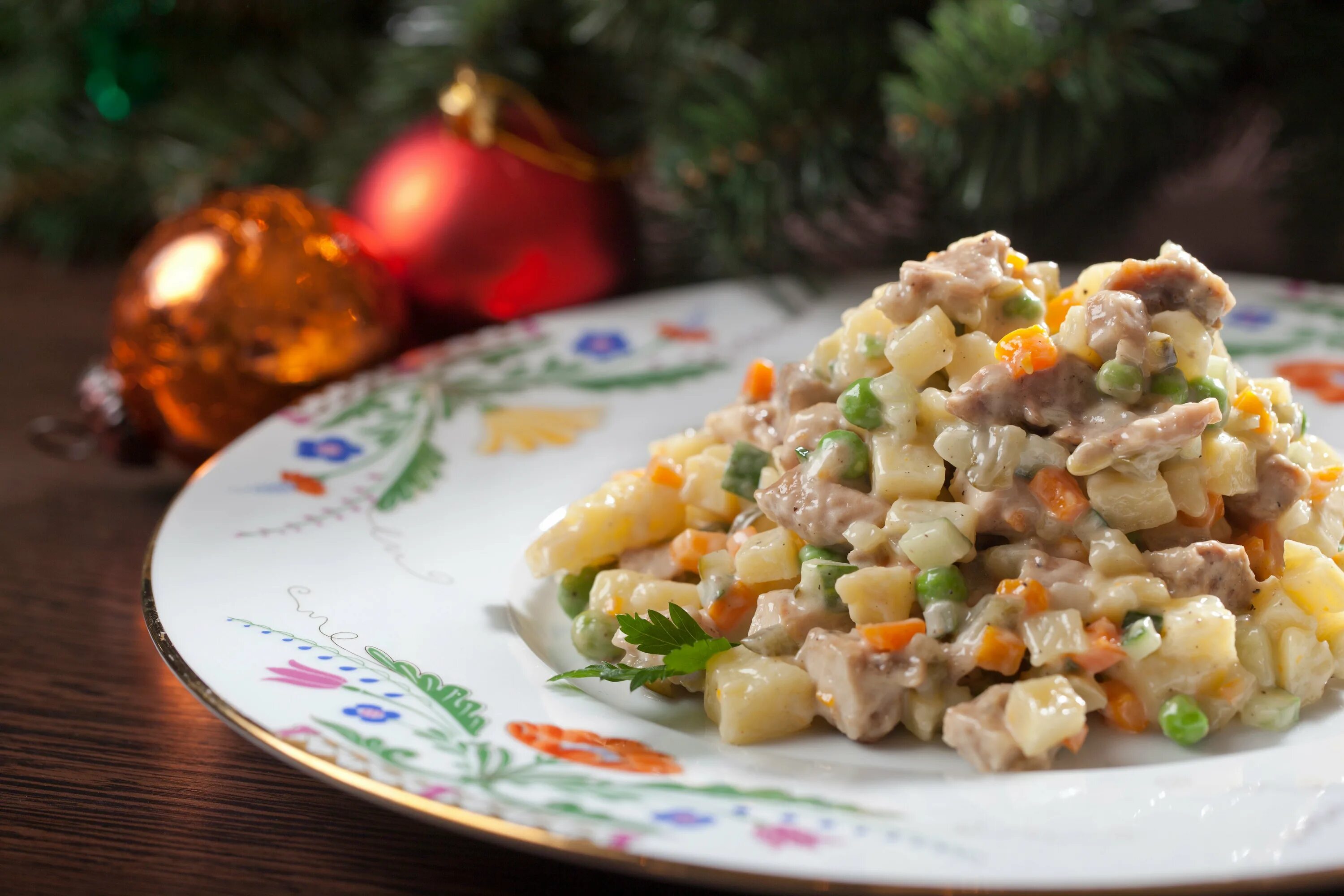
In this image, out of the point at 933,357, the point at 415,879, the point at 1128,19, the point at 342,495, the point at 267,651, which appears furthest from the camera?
the point at 1128,19

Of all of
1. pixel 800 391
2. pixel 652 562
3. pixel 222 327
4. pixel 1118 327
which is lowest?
pixel 652 562

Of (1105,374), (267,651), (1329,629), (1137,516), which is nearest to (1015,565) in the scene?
(1137,516)

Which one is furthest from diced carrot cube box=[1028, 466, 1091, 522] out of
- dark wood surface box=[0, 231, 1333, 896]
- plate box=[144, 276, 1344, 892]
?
dark wood surface box=[0, 231, 1333, 896]

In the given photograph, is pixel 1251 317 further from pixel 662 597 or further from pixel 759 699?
pixel 759 699

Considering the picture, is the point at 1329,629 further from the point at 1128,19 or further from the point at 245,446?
the point at 245,446

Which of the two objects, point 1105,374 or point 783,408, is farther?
point 783,408

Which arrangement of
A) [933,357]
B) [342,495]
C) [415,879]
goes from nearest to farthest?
[415,879] < [933,357] < [342,495]

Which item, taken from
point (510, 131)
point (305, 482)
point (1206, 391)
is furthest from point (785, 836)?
point (510, 131)

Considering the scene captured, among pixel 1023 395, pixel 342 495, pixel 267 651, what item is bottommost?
pixel 342 495
